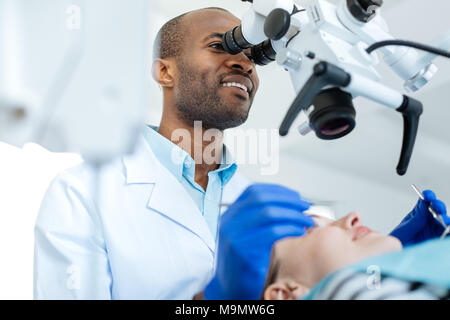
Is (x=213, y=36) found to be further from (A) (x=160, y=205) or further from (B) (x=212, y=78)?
(A) (x=160, y=205)

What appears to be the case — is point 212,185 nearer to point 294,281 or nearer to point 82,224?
point 82,224

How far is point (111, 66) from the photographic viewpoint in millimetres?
549

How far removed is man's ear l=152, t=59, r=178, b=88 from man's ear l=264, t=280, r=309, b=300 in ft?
2.60

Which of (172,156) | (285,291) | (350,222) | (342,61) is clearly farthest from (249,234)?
(172,156)

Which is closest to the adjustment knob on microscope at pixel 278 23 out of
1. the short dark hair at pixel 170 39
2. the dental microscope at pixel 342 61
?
the dental microscope at pixel 342 61

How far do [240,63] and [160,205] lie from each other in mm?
449

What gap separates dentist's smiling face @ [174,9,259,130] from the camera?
1140mm

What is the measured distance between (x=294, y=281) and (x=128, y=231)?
1.32 feet

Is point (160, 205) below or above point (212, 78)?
below

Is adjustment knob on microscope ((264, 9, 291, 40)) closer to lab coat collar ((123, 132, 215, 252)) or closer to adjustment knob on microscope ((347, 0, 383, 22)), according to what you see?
adjustment knob on microscope ((347, 0, 383, 22))

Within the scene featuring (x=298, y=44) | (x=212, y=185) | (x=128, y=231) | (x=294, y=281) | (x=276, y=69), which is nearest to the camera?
(x=294, y=281)

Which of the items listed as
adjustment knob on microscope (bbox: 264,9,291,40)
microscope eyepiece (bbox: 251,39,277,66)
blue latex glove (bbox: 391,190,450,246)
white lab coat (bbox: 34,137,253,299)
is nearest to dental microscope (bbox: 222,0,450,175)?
adjustment knob on microscope (bbox: 264,9,291,40)

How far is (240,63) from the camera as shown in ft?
3.81
